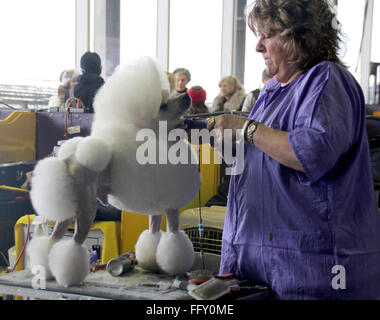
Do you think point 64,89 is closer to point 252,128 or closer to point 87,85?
point 87,85

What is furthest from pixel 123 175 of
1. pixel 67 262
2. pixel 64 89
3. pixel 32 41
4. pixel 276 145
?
pixel 32 41

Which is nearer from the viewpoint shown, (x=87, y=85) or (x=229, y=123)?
(x=229, y=123)

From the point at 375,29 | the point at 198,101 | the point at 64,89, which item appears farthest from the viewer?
the point at 375,29

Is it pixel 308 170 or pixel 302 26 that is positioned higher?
Answer: pixel 302 26

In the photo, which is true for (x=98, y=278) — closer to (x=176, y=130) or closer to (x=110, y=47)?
(x=176, y=130)

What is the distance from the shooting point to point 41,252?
883mm

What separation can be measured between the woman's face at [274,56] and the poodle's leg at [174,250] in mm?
358

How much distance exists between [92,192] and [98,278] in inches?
7.8

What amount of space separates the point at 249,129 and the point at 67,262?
1.38 ft

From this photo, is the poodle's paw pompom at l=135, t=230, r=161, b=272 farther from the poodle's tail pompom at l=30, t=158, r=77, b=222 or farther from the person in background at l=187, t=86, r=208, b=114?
the person in background at l=187, t=86, r=208, b=114

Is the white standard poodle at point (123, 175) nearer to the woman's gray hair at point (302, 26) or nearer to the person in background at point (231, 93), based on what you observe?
the woman's gray hair at point (302, 26)

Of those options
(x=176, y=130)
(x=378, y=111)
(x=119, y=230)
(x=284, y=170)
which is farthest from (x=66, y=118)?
(x=378, y=111)

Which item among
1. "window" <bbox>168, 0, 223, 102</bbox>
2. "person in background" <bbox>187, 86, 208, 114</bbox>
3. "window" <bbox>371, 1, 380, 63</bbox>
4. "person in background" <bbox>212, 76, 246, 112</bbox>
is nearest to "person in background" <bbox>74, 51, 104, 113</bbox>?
"person in background" <bbox>187, 86, 208, 114</bbox>

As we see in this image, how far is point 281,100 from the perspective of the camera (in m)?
0.96
